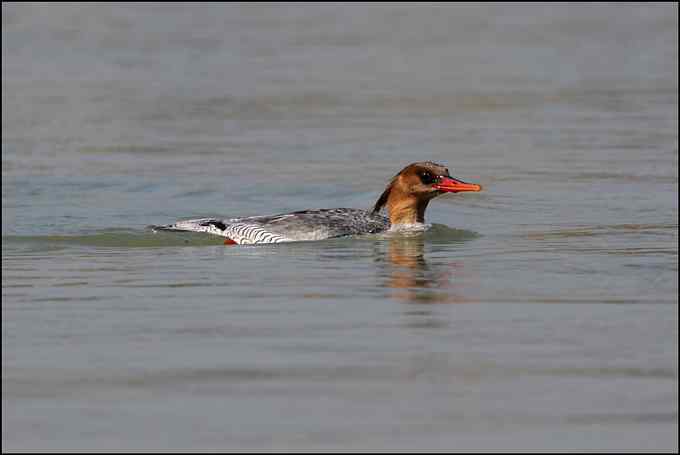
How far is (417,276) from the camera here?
11719mm

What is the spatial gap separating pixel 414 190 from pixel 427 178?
0.56 feet

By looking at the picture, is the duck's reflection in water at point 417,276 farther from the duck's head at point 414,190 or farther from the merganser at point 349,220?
the duck's head at point 414,190

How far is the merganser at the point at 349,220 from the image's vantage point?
14.5 meters

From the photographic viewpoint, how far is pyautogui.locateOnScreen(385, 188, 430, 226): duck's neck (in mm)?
15039

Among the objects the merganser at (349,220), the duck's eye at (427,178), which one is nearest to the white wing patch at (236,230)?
the merganser at (349,220)

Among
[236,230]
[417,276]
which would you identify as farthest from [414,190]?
[417,276]

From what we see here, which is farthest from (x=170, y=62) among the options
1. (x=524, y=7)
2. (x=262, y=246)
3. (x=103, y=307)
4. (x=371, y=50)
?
(x=103, y=307)

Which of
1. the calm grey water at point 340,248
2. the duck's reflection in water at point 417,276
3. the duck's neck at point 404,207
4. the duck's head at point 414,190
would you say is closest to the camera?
the calm grey water at point 340,248

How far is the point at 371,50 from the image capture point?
3356cm

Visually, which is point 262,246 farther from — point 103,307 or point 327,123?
point 327,123

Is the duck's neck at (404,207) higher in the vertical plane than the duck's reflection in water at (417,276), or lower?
higher

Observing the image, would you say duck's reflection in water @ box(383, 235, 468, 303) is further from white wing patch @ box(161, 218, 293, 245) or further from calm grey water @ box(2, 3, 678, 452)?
white wing patch @ box(161, 218, 293, 245)

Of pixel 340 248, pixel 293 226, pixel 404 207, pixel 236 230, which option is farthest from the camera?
pixel 404 207

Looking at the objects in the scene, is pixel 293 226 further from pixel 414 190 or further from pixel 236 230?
pixel 414 190
